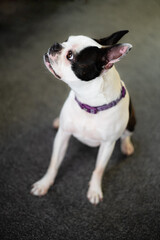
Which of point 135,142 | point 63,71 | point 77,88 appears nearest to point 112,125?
point 77,88

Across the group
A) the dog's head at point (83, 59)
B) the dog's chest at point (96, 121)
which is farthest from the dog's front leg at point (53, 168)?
the dog's head at point (83, 59)

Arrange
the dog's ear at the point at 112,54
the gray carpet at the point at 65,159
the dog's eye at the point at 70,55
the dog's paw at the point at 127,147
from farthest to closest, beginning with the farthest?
the dog's paw at the point at 127,147
the gray carpet at the point at 65,159
the dog's eye at the point at 70,55
the dog's ear at the point at 112,54

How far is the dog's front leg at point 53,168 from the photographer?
181 cm

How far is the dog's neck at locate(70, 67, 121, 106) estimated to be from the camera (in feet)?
4.60

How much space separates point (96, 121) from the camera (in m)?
1.60

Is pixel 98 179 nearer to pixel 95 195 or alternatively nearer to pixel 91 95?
pixel 95 195

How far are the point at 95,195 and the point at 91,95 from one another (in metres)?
0.77

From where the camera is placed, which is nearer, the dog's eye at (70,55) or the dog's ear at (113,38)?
the dog's eye at (70,55)

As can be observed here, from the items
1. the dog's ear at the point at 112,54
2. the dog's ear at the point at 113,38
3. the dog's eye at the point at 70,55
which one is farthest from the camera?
the dog's ear at the point at 113,38

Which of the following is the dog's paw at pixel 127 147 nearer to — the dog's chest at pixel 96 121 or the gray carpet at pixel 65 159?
the gray carpet at pixel 65 159

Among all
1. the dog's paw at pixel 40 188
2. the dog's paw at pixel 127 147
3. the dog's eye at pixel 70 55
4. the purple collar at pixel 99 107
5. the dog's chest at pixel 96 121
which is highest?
the dog's eye at pixel 70 55

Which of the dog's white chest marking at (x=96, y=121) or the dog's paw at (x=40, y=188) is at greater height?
the dog's white chest marking at (x=96, y=121)

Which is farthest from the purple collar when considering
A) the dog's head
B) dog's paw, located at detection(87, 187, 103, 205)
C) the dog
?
dog's paw, located at detection(87, 187, 103, 205)

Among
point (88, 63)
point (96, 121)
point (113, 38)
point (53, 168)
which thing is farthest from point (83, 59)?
point (53, 168)
